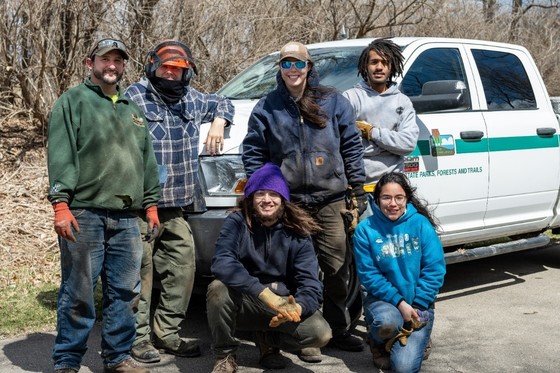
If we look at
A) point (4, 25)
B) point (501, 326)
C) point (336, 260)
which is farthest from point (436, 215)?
point (4, 25)

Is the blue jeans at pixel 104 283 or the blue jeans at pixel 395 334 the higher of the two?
the blue jeans at pixel 104 283

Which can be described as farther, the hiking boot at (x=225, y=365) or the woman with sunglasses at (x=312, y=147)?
the woman with sunglasses at (x=312, y=147)

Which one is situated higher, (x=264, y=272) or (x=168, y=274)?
(x=264, y=272)

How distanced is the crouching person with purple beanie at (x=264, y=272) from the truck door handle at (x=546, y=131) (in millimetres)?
3130

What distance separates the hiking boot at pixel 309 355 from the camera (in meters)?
5.24

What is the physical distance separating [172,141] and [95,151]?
0.75 metres

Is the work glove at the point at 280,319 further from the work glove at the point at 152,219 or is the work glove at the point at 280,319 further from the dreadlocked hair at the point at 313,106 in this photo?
the dreadlocked hair at the point at 313,106

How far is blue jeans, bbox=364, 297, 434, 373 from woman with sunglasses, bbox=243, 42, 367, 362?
437mm

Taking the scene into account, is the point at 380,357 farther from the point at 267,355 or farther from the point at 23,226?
the point at 23,226

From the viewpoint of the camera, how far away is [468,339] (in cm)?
578

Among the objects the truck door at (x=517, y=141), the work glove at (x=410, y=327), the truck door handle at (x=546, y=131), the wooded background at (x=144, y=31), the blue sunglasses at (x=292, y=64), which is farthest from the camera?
the wooded background at (x=144, y=31)

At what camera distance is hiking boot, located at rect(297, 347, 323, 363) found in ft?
→ 17.2

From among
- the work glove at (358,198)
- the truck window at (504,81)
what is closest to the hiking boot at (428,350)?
the work glove at (358,198)

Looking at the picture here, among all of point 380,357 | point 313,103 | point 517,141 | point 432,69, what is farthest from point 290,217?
point 517,141
